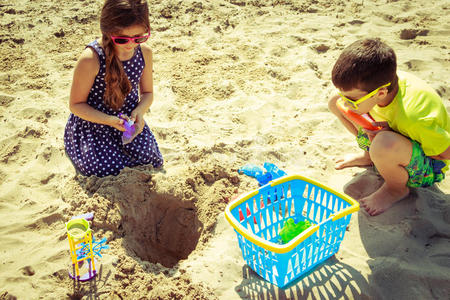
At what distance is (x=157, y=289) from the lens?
1893 millimetres

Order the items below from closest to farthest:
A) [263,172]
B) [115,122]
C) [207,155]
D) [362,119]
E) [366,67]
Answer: [366,67], [362,119], [115,122], [263,172], [207,155]

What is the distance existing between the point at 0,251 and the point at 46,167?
74 centimetres

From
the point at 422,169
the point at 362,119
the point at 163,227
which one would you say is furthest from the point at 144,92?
the point at 422,169

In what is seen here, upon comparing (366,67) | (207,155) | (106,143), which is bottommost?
(207,155)

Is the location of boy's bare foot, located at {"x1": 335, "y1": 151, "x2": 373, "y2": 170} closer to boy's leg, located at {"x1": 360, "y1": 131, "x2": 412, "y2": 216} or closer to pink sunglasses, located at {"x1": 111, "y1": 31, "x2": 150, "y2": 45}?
boy's leg, located at {"x1": 360, "y1": 131, "x2": 412, "y2": 216}

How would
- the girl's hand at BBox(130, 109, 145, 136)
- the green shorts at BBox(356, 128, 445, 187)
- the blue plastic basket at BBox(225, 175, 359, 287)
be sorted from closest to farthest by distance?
the blue plastic basket at BBox(225, 175, 359, 287)
the green shorts at BBox(356, 128, 445, 187)
the girl's hand at BBox(130, 109, 145, 136)

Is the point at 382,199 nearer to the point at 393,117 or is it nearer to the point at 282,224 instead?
the point at 393,117

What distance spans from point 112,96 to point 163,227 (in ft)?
3.01

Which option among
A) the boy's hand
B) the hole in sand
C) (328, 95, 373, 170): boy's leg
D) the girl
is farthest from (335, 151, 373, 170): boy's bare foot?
the girl

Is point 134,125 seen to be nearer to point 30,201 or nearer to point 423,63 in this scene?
point 30,201

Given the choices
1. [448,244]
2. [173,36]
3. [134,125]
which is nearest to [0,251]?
[134,125]

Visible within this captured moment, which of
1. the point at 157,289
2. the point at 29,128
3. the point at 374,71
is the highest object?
the point at 374,71

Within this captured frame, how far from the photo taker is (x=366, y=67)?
1979 millimetres

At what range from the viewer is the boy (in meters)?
2.01
